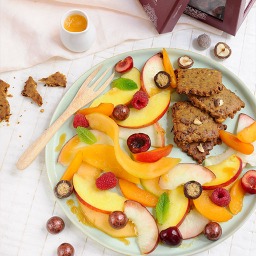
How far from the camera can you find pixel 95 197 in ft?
6.55

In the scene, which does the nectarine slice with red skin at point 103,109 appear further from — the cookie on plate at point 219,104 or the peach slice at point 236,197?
the peach slice at point 236,197

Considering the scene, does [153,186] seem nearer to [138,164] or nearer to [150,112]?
[138,164]

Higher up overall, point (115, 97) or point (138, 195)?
point (115, 97)

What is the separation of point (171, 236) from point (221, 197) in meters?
0.24

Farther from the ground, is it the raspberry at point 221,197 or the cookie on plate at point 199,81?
the cookie on plate at point 199,81

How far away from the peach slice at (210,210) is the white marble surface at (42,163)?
127mm

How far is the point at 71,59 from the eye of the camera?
92.0 inches

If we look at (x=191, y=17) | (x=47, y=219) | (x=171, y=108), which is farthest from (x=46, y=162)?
(x=191, y=17)

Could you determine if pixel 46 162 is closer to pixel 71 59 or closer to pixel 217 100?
pixel 71 59

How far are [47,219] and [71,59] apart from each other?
711mm

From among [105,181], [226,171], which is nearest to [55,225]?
[105,181]

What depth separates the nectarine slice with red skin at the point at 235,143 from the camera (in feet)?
6.68

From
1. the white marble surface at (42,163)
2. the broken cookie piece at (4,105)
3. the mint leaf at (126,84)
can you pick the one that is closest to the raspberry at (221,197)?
the white marble surface at (42,163)

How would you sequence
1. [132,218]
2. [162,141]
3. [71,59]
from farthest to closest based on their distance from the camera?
[71,59] → [162,141] → [132,218]
